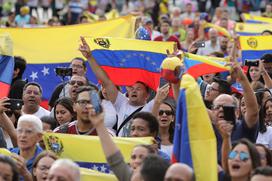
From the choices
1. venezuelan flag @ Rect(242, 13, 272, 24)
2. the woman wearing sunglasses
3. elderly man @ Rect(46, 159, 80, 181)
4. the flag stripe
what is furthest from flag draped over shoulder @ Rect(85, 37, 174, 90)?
venezuelan flag @ Rect(242, 13, 272, 24)

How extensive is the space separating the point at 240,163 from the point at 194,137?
484 mm

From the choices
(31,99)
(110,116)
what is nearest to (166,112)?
(110,116)

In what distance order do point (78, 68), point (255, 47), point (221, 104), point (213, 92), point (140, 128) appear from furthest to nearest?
point (255, 47), point (78, 68), point (213, 92), point (140, 128), point (221, 104)

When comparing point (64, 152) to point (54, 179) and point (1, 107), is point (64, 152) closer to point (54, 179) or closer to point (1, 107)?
point (1, 107)

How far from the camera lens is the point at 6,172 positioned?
9.42 metres

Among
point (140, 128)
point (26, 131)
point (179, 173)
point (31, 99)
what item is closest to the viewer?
point (179, 173)

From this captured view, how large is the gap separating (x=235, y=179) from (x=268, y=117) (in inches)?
129

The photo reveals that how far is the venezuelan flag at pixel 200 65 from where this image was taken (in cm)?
1270

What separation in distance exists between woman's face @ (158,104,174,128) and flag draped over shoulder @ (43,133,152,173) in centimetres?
93

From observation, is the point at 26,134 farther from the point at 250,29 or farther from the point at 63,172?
the point at 250,29

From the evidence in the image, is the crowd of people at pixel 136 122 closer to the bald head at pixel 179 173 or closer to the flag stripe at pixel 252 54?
the bald head at pixel 179 173

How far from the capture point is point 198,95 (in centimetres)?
955

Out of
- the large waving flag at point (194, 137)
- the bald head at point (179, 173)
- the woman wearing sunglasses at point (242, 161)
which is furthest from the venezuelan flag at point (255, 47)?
the bald head at point (179, 173)

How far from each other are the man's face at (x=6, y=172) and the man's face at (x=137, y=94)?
3.09 meters
